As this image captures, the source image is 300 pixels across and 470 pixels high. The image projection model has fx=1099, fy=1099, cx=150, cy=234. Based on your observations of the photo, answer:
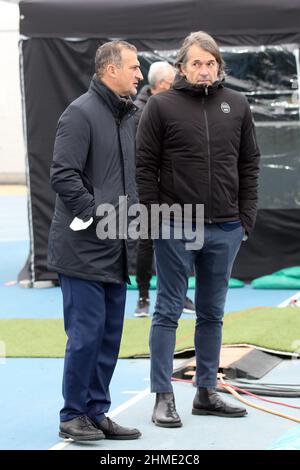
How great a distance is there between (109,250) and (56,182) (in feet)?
1.40

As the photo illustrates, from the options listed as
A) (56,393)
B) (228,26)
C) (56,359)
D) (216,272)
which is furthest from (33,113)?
(216,272)

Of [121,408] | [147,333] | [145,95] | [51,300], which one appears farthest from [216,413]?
[51,300]

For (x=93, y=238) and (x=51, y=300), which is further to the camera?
(x=51, y=300)

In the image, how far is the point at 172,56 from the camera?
437 inches

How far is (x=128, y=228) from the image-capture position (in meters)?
5.49

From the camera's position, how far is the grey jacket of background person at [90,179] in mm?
5266

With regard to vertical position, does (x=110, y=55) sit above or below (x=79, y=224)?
above

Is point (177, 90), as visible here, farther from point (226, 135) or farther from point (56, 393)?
point (56, 393)

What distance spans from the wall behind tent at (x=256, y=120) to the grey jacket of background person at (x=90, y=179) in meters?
5.74

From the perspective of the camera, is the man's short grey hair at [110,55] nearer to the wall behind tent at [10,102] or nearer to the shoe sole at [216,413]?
the shoe sole at [216,413]

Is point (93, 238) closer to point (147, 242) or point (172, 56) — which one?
point (147, 242)

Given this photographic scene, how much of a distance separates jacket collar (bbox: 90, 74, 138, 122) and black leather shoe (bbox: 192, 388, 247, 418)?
5.07 feet

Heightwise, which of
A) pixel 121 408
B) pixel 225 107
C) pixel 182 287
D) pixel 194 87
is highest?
pixel 194 87

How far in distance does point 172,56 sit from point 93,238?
6.05 m
